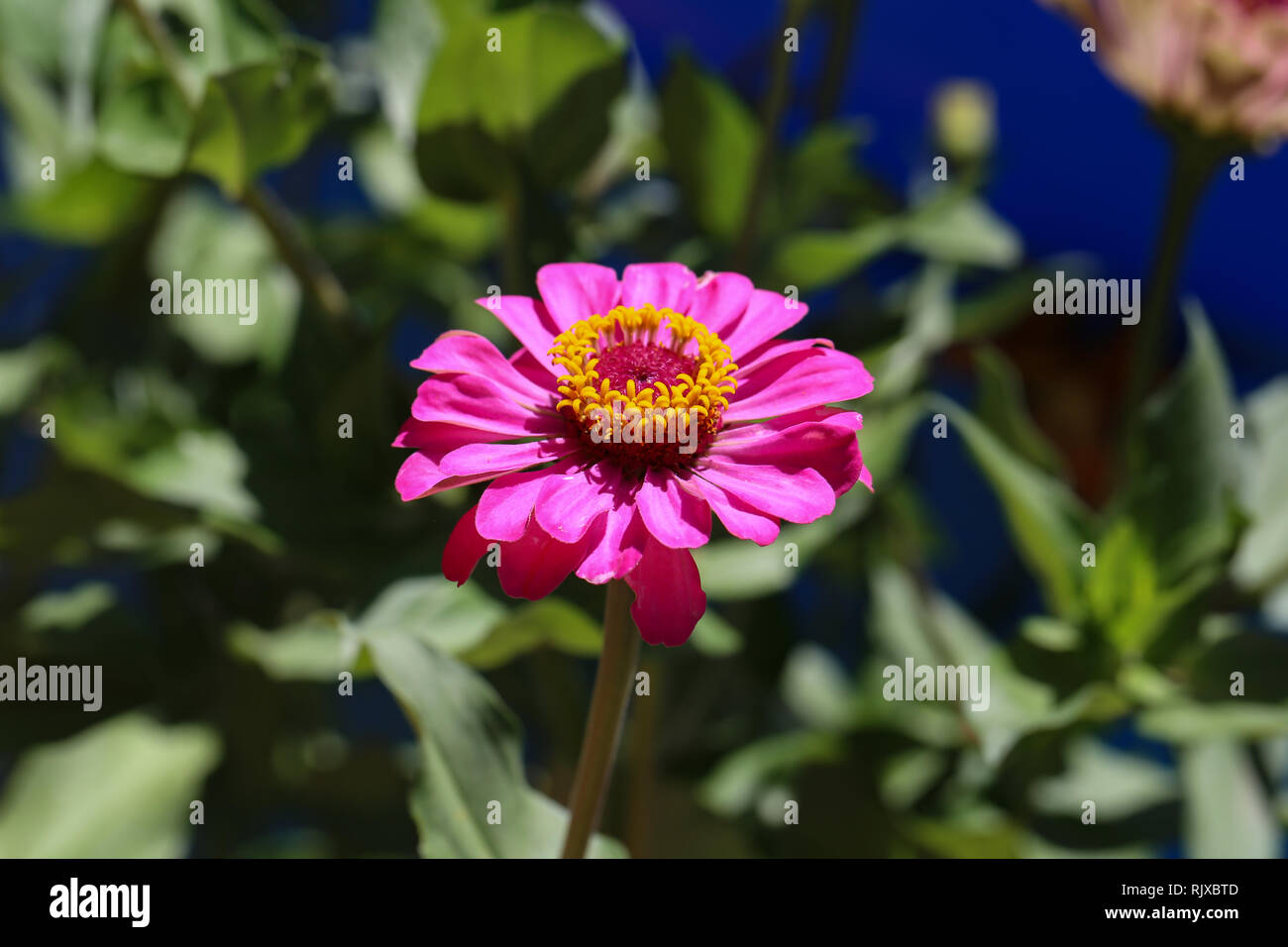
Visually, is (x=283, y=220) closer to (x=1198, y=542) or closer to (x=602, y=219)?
(x=602, y=219)

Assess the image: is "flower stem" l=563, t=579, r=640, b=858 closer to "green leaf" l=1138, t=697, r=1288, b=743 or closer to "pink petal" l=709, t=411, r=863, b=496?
"pink petal" l=709, t=411, r=863, b=496

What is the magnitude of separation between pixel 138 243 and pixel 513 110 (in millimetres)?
251

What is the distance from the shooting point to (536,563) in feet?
0.78

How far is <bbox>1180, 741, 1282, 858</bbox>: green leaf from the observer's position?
1.53ft

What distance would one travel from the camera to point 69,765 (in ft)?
1.68

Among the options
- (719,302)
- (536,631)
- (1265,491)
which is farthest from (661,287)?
(1265,491)

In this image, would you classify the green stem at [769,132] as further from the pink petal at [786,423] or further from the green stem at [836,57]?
the pink petal at [786,423]

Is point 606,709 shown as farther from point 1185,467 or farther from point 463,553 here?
point 1185,467

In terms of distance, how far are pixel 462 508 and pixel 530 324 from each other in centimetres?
15

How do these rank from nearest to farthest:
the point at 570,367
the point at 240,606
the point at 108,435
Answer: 1. the point at 570,367
2. the point at 108,435
3. the point at 240,606

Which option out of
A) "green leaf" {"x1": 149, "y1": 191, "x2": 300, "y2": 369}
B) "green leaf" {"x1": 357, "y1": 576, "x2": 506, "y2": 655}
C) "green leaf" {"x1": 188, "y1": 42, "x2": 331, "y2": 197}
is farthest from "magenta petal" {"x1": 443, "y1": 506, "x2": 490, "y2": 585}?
"green leaf" {"x1": 149, "y1": 191, "x2": 300, "y2": 369}

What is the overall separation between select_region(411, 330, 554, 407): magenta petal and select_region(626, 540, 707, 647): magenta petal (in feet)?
0.17
